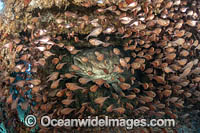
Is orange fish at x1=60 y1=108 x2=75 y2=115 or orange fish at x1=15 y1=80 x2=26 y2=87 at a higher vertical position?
orange fish at x1=15 y1=80 x2=26 y2=87

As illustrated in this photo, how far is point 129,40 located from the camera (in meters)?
2.36

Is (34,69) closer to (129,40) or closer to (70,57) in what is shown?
(70,57)

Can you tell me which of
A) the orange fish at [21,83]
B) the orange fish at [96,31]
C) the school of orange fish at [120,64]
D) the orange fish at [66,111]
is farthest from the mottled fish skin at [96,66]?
the orange fish at [21,83]

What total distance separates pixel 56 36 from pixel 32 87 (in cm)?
Answer: 75

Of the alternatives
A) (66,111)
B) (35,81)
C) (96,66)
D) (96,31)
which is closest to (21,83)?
(35,81)

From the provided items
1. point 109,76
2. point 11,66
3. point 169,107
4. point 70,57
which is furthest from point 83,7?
point 169,107

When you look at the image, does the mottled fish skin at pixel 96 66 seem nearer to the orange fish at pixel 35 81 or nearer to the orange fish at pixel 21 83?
the orange fish at pixel 35 81

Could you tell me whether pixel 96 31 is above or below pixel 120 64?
above

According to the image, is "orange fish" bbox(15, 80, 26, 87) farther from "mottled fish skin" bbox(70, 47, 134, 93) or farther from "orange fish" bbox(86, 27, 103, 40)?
"orange fish" bbox(86, 27, 103, 40)

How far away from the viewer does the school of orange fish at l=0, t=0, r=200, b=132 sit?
1.96 meters

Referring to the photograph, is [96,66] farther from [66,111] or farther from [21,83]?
[21,83]

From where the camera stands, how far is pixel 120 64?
87.4 inches

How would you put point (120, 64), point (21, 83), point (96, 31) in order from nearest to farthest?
point (21, 83), point (96, 31), point (120, 64)

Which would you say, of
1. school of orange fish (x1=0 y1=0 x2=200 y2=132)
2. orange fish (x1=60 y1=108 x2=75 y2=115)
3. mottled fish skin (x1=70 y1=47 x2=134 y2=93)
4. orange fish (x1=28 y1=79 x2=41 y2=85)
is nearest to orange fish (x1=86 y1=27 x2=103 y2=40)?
school of orange fish (x1=0 y1=0 x2=200 y2=132)
